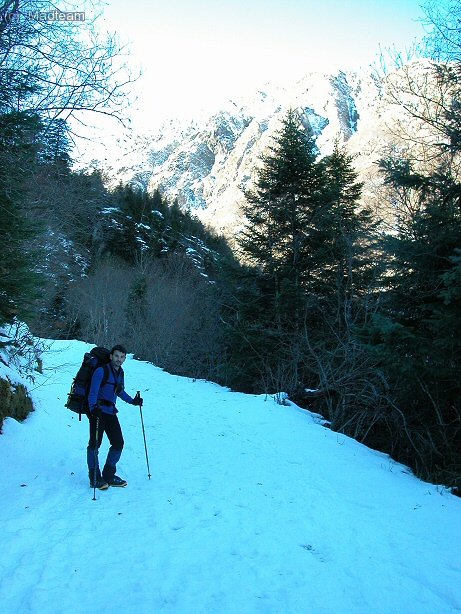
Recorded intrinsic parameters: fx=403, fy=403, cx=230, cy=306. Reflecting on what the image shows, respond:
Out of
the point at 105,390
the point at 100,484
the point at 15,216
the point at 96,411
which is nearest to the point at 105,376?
the point at 105,390

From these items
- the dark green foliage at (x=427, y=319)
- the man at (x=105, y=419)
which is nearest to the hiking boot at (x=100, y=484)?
the man at (x=105, y=419)

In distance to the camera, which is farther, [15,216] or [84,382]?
[84,382]

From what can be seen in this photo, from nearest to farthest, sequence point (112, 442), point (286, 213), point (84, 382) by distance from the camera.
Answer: point (84, 382)
point (112, 442)
point (286, 213)

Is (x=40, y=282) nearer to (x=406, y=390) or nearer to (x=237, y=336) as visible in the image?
(x=406, y=390)

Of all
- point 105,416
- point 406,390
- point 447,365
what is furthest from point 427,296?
point 105,416

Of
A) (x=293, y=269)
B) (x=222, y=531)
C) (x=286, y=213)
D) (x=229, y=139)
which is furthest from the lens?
(x=229, y=139)

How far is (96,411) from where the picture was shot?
5.67 meters

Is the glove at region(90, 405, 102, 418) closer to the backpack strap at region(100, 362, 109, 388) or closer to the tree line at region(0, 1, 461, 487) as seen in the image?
A: the backpack strap at region(100, 362, 109, 388)

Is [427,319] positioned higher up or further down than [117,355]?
higher up

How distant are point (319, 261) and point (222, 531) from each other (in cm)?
1259

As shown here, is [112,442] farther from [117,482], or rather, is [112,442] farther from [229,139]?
[229,139]

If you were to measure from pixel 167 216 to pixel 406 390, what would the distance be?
40.7 metres

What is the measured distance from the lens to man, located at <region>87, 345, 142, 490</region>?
5.66m

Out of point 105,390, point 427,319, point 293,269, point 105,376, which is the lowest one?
point 105,390
